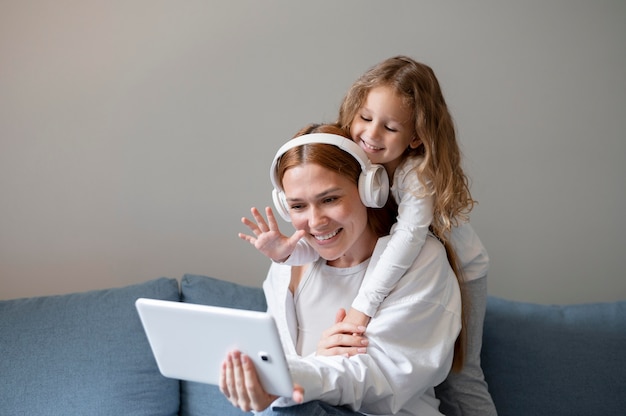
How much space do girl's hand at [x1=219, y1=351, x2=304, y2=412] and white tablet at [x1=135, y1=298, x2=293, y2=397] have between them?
12mm

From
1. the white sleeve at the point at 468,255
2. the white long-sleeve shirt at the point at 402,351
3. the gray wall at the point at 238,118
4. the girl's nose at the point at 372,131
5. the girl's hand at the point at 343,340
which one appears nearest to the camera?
the white long-sleeve shirt at the point at 402,351

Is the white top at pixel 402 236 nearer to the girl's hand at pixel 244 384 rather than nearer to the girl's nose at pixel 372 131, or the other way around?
the girl's nose at pixel 372 131

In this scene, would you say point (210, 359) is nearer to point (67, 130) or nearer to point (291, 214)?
point (291, 214)

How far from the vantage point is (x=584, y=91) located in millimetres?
2459

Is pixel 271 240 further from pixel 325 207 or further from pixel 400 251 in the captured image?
pixel 400 251

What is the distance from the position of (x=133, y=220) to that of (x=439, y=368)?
1173 millimetres

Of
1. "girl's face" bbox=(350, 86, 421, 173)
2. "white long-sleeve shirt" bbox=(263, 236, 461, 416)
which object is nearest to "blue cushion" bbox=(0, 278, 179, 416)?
"white long-sleeve shirt" bbox=(263, 236, 461, 416)

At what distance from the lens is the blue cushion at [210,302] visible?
6.77ft

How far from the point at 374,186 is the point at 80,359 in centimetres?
93

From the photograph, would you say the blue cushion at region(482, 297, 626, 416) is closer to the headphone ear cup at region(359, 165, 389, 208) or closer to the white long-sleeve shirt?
the white long-sleeve shirt

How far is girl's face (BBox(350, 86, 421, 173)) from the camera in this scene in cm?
177

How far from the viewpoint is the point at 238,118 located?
244 cm

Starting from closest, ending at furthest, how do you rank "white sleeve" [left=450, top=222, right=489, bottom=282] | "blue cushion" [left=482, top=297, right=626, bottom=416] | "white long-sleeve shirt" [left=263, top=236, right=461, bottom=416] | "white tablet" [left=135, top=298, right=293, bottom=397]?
"white tablet" [left=135, top=298, right=293, bottom=397]
"white long-sleeve shirt" [left=263, top=236, right=461, bottom=416]
"white sleeve" [left=450, top=222, right=489, bottom=282]
"blue cushion" [left=482, top=297, right=626, bottom=416]

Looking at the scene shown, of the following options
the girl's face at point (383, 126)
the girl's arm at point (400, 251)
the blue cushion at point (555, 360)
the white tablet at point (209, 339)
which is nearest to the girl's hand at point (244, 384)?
the white tablet at point (209, 339)
